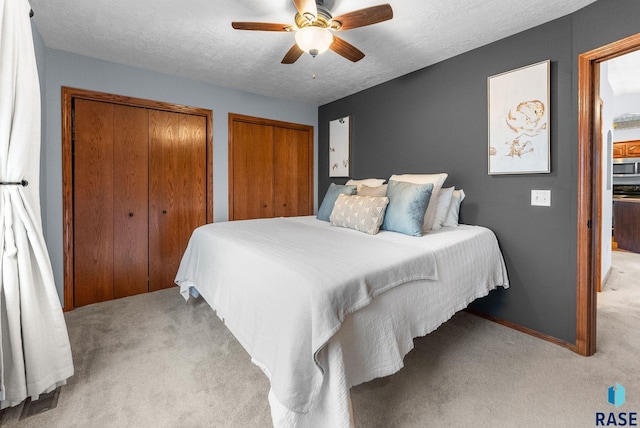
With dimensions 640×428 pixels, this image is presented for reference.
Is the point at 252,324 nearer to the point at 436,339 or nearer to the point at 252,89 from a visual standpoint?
the point at 436,339

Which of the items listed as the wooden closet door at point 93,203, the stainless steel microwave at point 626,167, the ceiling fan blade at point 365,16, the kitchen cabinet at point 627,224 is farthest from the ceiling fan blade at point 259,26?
the stainless steel microwave at point 626,167

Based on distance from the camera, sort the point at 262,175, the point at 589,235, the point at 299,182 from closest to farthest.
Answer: the point at 589,235, the point at 262,175, the point at 299,182

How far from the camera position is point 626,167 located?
5707mm

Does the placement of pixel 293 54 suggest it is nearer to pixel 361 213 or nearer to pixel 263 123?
pixel 361 213

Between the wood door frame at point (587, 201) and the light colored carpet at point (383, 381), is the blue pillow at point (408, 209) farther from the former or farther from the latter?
the wood door frame at point (587, 201)

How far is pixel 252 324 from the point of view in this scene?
149 cm

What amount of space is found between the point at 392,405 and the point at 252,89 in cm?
346

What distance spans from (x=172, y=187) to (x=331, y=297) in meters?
2.73

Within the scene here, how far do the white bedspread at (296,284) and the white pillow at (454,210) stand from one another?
0.80 meters

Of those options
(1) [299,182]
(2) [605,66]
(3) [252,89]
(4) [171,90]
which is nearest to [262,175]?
(1) [299,182]

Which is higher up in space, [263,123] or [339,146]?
[263,123]

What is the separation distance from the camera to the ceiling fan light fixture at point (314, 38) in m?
1.81

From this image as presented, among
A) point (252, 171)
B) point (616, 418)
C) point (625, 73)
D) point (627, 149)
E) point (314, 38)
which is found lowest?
point (616, 418)

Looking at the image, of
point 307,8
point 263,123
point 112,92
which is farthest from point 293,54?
point 112,92
